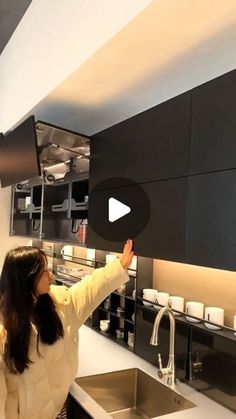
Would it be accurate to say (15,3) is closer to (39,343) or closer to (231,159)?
(231,159)

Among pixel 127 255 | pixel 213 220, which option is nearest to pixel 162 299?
pixel 127 255

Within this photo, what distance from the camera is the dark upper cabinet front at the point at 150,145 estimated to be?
139 centimetres

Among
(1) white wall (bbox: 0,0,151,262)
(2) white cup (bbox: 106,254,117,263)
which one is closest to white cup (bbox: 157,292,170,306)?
(2) white cup (bbox: 106,254,117,263)

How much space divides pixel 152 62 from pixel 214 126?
1.38ft

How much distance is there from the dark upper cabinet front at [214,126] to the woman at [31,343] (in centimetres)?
71

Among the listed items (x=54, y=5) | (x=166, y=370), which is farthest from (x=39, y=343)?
(x=54, y=5)

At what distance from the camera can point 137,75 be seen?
1.56 m

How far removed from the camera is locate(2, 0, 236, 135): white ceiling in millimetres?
1108

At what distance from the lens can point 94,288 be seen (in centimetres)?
157

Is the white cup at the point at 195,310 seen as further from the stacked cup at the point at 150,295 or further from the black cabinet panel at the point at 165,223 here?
the black cabinet panel at the point at 165,223

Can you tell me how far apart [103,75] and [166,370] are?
1398 millimetres

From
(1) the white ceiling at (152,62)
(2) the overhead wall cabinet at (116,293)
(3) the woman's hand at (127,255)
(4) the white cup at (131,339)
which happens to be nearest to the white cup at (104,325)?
(2) the overhead wall cabinet at (116,293)
